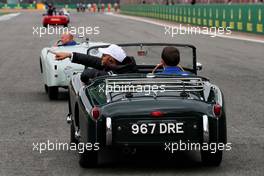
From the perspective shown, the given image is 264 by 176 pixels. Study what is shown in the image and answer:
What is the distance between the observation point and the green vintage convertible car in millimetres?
7094

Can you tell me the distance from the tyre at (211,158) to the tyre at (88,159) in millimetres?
941

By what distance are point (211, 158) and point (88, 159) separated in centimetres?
108

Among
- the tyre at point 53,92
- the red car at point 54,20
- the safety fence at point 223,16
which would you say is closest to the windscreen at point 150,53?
the tyre at point 53,92

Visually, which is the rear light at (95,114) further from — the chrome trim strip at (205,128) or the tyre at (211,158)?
the tyre at (211,158)

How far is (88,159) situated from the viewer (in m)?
7.46

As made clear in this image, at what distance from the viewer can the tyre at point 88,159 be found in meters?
7.38

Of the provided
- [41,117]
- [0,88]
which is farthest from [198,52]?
[41,117]

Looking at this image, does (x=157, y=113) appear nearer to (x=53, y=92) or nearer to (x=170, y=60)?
(x=170, y=60)

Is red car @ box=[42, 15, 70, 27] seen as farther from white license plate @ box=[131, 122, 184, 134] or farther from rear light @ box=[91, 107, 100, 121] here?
white license plate @ box=[131, 122, 184, 134]

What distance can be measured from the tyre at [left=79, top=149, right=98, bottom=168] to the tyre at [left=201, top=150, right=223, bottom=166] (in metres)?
0.94

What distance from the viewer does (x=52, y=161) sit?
802 cm
